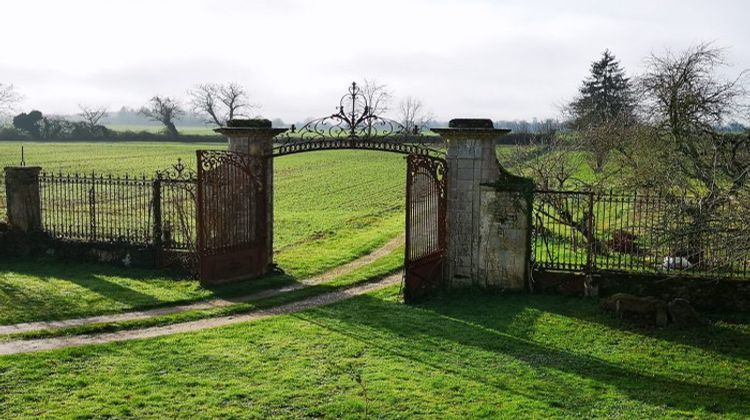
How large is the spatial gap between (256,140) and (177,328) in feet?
18.3

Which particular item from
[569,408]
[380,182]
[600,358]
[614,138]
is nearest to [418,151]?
[600,358]

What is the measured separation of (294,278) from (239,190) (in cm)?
251

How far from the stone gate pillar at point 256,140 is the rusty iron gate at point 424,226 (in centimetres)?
396

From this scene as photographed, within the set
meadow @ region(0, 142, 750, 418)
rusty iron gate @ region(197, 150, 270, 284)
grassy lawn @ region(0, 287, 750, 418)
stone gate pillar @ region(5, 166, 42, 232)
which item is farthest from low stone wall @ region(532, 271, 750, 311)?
stone gate pillar @ region(5, 166, 42, 232)

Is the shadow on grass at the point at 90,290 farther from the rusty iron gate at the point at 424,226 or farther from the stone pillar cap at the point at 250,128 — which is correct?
the stone pillar cap at the point at 250,128

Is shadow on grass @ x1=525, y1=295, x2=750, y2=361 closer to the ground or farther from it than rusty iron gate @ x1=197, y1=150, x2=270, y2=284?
closer to the ground

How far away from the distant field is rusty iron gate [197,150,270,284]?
4.52 feet

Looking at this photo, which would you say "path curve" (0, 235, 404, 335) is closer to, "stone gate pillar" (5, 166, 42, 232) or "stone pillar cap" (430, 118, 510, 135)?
"stone pillar cap" (430, 118, 510, 135)

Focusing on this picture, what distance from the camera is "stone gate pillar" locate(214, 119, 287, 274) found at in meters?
16.9

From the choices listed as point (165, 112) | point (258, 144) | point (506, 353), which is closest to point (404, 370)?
point (506, 353)

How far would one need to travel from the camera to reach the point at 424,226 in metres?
15.4

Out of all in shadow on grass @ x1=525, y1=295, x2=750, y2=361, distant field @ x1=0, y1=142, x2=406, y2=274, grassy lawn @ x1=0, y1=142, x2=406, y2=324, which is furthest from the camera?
distant field @ x1=0, y1=142, x2=406, y2=274

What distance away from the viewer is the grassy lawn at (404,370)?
30.7ft

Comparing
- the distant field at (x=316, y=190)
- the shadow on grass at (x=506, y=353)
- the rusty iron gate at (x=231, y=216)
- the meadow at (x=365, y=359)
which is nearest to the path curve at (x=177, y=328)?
the meadow at (x=365, y=359)
